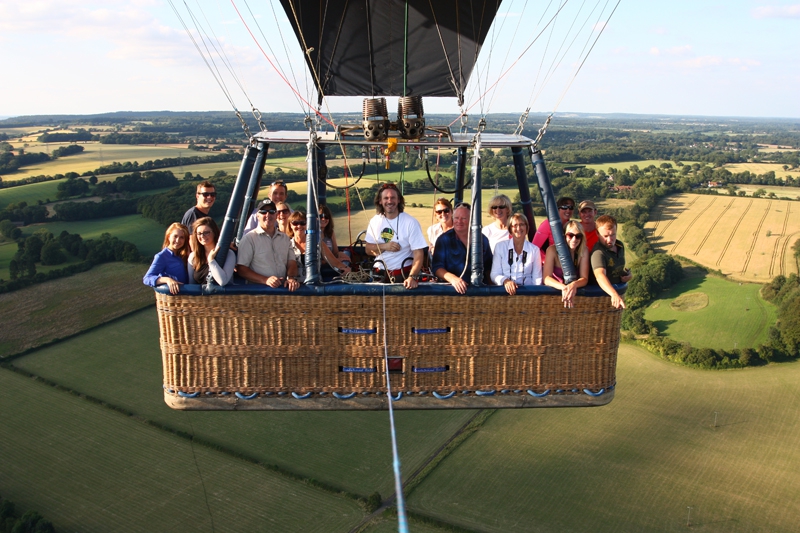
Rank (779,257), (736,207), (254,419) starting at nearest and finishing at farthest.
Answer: (254,419) → (779,257) → (736,207)

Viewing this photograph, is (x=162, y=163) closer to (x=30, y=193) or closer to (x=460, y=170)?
(x=30, y=193)

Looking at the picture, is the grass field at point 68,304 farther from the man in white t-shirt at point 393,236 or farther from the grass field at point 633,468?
the man in white t-shirt at point 393,236

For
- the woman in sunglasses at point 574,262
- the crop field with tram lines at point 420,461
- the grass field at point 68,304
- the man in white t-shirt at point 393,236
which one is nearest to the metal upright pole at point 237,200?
the man in white t-shirt at point 393,236

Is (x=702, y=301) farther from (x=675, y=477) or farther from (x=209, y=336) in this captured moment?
(x=209, y=336)

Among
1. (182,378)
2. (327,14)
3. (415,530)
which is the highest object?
(327,14)

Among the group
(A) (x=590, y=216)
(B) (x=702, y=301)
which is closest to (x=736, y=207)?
(B) (x=702, y=301)

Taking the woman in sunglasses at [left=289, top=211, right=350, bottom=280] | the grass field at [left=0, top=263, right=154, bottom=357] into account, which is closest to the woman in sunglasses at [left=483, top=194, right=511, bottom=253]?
the woman in sunglasses at [left=289, top=211, right=350, bottom=280]

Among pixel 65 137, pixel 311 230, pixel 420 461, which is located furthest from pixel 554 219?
pixel 65 137
